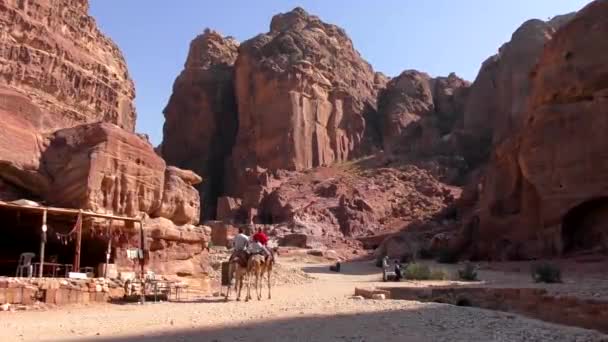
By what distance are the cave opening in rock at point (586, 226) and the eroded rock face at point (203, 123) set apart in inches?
2074

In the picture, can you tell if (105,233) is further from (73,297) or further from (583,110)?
(583,110)

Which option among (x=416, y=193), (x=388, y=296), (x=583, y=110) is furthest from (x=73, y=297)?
(x=416, y=193)

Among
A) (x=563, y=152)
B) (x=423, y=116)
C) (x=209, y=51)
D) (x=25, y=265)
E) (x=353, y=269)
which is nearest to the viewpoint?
(x=25, y=265)

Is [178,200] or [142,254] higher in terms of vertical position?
[178,200]

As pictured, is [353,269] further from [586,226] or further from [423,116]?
[423,116]

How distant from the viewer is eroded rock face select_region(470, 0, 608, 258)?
112 ft

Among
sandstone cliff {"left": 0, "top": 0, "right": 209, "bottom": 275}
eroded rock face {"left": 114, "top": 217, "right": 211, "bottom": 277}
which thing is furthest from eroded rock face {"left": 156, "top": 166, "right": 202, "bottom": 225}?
eroded rock face {"left": 114, "top": 217, "right": 211, "bottom": 277}

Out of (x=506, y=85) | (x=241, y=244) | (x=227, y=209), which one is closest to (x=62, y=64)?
(x=241, y=244)

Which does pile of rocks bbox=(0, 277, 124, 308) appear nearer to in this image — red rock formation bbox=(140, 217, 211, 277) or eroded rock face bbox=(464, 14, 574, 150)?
red rock formation bbox=(140, 217, 211, 277)

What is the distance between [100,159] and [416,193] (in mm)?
54241

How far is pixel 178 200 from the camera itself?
21.9 metres

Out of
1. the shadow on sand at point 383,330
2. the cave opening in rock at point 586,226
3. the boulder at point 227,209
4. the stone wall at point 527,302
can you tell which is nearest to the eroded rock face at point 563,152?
the cave opening in rock at point 586,226

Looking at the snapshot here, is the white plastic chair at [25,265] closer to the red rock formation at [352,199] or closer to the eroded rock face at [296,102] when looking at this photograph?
the red rock formation at [352,199]

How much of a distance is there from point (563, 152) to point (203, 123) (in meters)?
56.7
